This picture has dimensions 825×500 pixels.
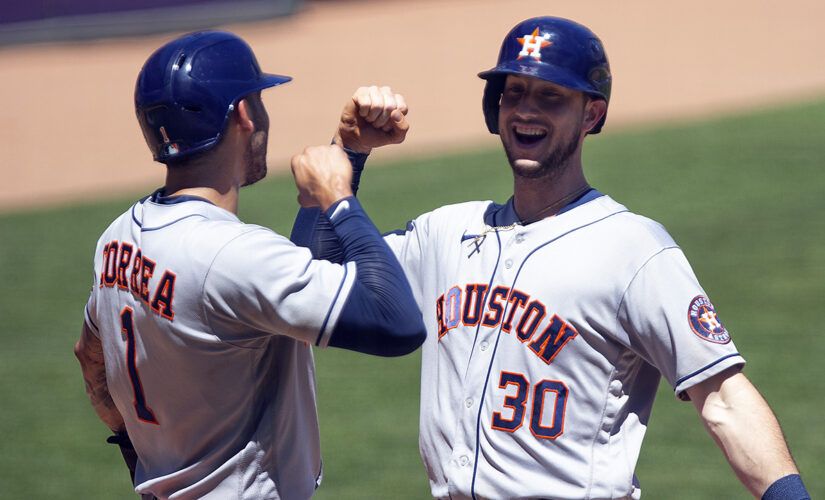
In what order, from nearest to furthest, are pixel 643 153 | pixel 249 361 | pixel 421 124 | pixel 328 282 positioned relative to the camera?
pixel 328 282 → pixel 249 361 → pixel 643 153 → pixel 421 124

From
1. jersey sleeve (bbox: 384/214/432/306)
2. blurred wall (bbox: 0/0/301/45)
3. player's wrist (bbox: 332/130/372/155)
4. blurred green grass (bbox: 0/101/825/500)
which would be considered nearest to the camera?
player's wrist (bbox: 332/130/372/155)

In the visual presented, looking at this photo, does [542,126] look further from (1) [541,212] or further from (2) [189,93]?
(2) [189,93]

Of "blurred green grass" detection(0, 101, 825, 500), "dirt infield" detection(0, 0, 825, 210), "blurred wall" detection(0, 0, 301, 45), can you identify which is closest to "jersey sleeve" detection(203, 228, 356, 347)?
"blurred green grass" detection(0, 101, 825, 500)

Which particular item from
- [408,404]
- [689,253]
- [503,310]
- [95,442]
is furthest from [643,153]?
[503,310]

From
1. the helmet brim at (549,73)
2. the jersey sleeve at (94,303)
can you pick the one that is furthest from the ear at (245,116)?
the helmet brim at (549,73)

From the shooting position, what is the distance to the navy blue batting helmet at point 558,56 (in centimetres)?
293

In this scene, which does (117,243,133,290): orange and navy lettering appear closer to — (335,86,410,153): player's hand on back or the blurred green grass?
(335,86,410,153): player's hand on back

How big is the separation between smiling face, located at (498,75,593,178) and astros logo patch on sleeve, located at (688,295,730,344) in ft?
1.96

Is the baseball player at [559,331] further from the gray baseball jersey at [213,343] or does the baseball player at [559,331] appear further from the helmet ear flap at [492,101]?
the gray baseball jersey at [213,343]

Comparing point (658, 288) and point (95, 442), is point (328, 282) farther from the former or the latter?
point (95, 442)

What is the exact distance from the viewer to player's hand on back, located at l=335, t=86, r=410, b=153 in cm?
300

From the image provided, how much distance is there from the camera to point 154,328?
2.71m

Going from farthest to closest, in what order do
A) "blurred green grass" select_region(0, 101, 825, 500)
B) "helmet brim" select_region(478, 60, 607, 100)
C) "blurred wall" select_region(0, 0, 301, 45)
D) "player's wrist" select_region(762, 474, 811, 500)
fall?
"blurred wall" select_region(0, 0, 301, 45), "blurred green grass" select_region(0, 101, 825, 500), "helmet brim" select_region(478, 60, 607, 100), "player's wrist" select_region(762, 474, 811, 500)

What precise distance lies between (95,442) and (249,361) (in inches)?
171
